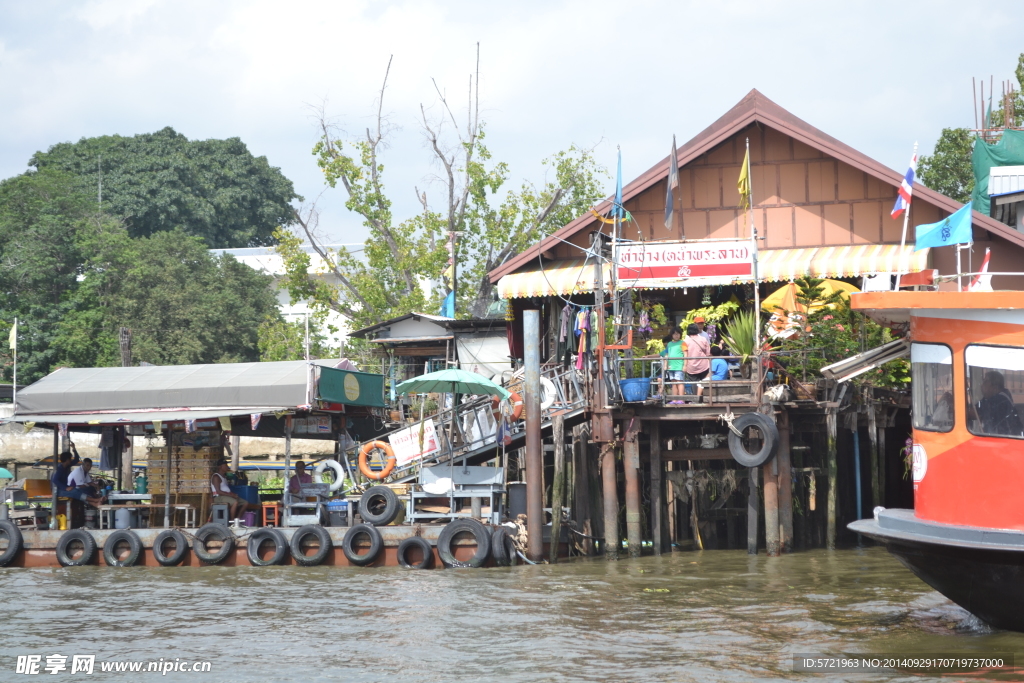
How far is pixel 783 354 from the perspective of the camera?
1859cm

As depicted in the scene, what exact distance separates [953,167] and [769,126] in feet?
48.1

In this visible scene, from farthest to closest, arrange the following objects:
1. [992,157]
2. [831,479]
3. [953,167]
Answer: [953,167] → [992,157] → [831,479]

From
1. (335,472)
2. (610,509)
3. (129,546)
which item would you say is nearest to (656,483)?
(610,509)

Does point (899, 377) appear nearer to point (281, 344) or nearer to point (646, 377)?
point (646, 377)

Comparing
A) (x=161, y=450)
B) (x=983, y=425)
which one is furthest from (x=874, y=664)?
(x=161, y=450)

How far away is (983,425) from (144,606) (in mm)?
10855

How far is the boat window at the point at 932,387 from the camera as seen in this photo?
11.8 m

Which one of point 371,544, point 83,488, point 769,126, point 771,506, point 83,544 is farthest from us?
point 769,126

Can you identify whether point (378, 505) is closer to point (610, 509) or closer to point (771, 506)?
point (610, 509)

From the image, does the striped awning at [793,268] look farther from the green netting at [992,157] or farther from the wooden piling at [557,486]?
the green netting at [992,157]

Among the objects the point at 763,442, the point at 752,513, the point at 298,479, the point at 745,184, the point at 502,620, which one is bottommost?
the point at 502,620

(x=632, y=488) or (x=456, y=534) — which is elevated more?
(x=632, y=488)

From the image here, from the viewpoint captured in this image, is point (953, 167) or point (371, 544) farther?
point (953, 167)

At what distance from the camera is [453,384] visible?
20047mm
